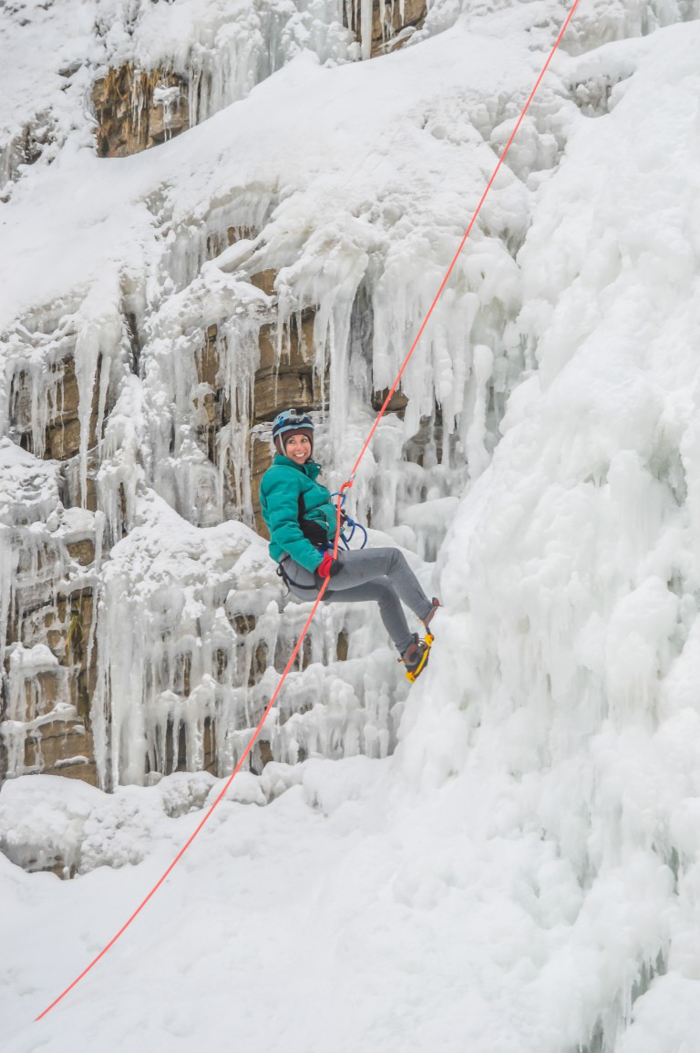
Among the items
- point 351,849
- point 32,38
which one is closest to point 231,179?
point 32,38

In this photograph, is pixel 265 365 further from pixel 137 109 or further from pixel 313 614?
pixel 137 109

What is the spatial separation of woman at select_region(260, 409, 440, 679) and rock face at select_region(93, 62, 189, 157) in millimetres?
4069

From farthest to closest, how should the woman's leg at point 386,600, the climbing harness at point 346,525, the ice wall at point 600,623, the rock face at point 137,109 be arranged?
the rock face at point 137,109 → the climbing harness at point 346,525 → the woman's leg at point 386,600 → the ice wall at point 600,623

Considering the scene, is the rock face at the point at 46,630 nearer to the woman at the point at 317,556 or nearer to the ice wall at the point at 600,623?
the woman at the point at 317,556

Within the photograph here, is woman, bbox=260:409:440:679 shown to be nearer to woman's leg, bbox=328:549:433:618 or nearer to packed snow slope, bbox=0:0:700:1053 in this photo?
woman's leg, bbox=328:549:433:618

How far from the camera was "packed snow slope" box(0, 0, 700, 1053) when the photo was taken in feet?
12.4

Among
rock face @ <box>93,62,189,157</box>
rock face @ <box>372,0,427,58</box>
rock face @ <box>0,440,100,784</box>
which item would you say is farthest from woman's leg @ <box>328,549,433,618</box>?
rock face @ <box>93,62,189,157</box>

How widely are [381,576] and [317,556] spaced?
439 mm

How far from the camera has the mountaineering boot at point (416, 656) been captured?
5.12 metres

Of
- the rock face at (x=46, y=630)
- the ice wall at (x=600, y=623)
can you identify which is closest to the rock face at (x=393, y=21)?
the ice wall at (x=600, y=623)

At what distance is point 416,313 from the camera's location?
6.02 metres

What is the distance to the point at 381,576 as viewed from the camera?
5230 millimetres

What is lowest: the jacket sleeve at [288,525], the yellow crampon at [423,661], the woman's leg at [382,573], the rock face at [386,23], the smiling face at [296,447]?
the yellow crampon at [423,661]

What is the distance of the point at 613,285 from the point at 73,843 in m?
4.77
